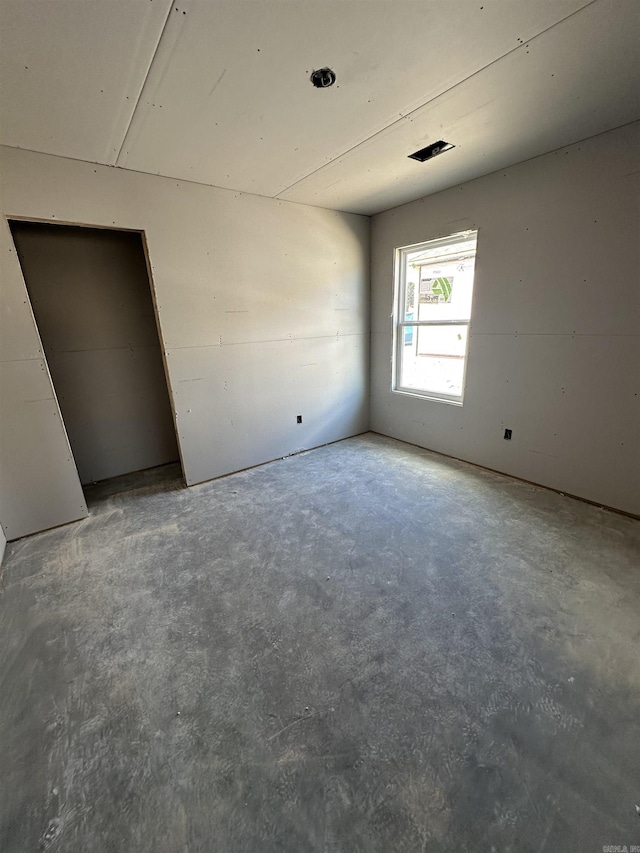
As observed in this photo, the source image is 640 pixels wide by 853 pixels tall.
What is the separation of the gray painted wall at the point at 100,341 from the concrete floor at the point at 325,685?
3.56ft

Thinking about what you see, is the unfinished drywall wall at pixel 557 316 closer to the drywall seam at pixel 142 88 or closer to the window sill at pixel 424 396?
the window sill at pixel 424 396

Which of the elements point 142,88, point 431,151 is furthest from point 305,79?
point 431,151

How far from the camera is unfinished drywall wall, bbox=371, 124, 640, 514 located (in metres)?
2.22

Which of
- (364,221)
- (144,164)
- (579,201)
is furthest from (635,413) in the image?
(144,164)

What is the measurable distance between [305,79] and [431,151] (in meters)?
1.15

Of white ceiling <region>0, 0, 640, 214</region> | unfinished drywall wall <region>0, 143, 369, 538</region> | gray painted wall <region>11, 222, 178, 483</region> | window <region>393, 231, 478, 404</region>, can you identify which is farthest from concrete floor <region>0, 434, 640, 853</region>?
white ceiling <region>0, 0, 640, 214</region>

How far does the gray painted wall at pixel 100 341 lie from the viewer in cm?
286

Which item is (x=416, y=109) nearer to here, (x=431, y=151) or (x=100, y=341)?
(x=431, y=151)

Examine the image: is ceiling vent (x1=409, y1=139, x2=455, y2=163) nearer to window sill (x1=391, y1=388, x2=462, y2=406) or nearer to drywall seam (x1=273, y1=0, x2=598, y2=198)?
drywall seam (x1=273, y1=0, x2=598, y2=198)

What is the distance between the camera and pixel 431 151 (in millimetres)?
2293

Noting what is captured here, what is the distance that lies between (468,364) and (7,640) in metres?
3.62

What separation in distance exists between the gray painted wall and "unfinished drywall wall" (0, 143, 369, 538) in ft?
2.48

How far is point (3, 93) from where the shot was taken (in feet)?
5.10

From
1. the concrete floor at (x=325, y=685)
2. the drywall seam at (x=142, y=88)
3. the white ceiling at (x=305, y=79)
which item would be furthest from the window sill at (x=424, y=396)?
the drywall seam at (x=142, y=88)
